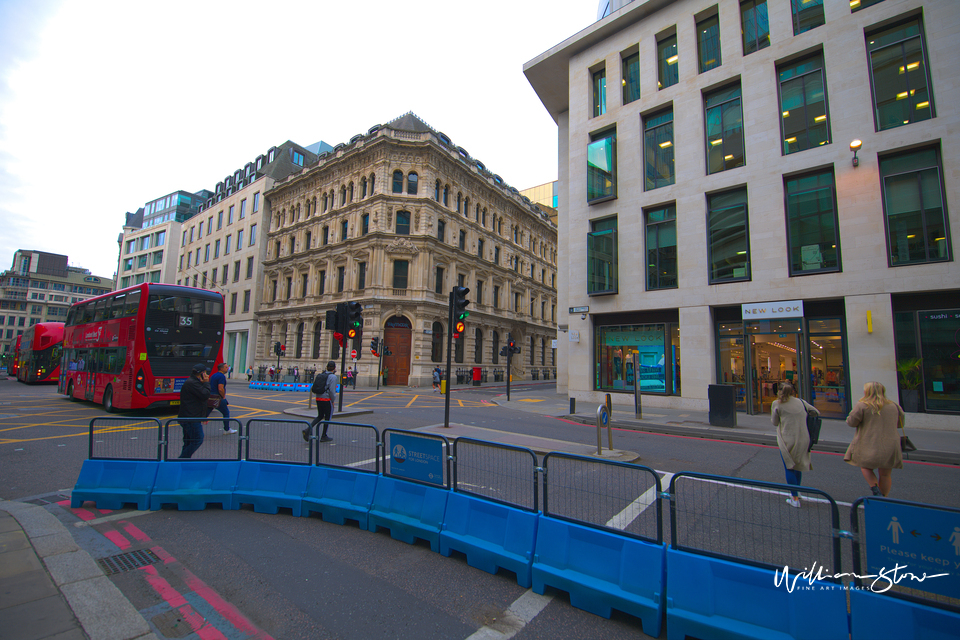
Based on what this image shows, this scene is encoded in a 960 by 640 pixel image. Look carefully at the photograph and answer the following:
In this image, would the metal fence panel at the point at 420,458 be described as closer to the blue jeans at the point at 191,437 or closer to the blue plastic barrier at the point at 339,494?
the blue plastic barrier at the point at 339,494

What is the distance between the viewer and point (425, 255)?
32.3m

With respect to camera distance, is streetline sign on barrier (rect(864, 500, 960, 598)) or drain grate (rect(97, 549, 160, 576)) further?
drain grate (rect(97, 549, 160, 576))

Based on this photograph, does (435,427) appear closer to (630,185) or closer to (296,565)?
(296,565)

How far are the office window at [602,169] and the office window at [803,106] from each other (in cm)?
668

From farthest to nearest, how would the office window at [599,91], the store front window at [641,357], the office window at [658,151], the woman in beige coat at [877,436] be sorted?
the office window at [599,91], the office window at [658,151], the store front window at [641,357], the woman in beige coat at [877,436]

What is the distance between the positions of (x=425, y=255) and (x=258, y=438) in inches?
1058

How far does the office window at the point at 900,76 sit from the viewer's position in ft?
45.4

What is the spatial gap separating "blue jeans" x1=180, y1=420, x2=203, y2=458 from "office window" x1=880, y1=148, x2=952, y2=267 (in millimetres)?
19686

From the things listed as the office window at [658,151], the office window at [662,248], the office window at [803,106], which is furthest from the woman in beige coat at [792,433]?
the office window at [658,151]

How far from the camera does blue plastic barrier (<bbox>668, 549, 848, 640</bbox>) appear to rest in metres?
2.65

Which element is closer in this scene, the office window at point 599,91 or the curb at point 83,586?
the curb at point 83,586

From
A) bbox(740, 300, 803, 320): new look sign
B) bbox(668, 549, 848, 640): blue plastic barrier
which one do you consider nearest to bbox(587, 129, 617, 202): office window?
bbox(740, 300, 803, 320): new look sign

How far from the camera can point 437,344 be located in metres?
33.7

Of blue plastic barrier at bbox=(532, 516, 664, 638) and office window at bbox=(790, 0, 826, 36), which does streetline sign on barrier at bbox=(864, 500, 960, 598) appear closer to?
blue plastic barrier at bbox=(532, 516, 664, 638)
